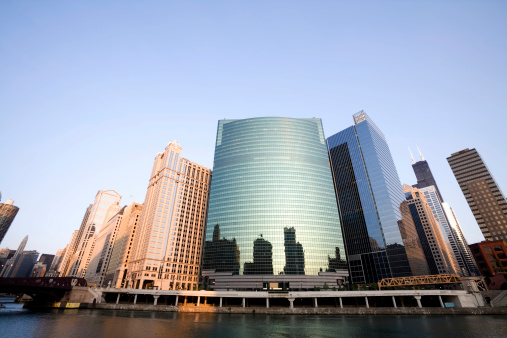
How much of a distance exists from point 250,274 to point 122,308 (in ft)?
206

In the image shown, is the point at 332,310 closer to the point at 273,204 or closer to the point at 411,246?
the point at 273,204

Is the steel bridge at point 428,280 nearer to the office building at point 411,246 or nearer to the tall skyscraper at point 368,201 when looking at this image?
the tall skyscraper at point 368,201

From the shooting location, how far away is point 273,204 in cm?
15212

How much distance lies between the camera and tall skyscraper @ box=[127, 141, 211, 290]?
152 meters

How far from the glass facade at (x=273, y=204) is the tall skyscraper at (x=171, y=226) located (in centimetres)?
2089

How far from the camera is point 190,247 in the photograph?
17088 centimetres

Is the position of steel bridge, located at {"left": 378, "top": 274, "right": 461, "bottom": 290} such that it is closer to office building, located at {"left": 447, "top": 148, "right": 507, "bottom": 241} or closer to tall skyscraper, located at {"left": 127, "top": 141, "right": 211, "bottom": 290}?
office building, located at {"left": 447, "top": 148, "right": 507, "bottom": 241}

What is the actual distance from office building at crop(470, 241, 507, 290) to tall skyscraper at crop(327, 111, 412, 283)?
32.2 meters

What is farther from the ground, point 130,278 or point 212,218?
point 212,218

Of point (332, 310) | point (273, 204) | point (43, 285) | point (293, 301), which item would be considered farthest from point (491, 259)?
point (43, 285)

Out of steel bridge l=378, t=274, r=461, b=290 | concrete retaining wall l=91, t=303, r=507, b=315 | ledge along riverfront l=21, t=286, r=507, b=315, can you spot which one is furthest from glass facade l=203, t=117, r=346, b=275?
concrete retaining wall l=91, t=303, r=507, b=315

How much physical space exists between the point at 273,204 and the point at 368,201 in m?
62.1

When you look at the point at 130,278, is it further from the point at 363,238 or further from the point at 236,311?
the point at 363,238

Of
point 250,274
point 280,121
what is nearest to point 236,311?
point 250,274
